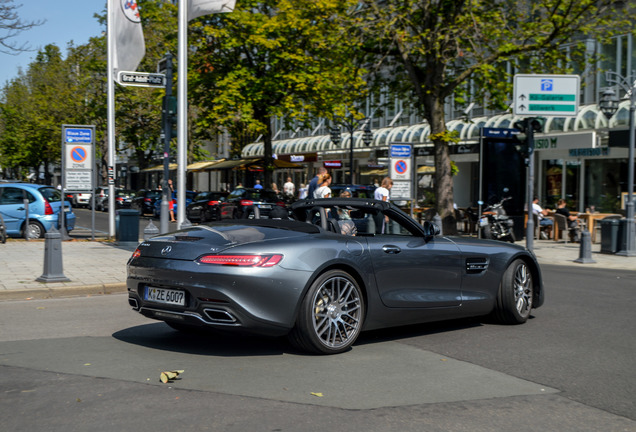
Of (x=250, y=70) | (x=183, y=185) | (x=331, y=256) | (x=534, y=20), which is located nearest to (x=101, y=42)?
(x=250, y=70)

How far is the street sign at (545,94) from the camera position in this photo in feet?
61.6

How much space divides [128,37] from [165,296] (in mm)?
13785

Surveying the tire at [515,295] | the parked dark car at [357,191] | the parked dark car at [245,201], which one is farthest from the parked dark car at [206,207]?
the tire at [515,295]

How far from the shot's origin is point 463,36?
22.1 m

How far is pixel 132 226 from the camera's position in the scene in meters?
17.8

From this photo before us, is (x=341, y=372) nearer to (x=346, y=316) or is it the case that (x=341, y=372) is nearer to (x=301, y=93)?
(x=346, y=316)

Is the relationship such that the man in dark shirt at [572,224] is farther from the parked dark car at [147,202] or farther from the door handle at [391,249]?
the parked dark car at [147,202]

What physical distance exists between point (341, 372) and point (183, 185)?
10.1m

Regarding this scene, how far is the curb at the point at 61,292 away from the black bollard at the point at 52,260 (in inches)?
25.0

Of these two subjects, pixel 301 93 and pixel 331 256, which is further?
pixel 301 93

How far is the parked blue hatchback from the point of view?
2058 cm

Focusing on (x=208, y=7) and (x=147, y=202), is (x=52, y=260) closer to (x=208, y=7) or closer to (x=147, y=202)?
(x=208, y=7)

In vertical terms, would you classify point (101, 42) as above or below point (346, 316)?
above

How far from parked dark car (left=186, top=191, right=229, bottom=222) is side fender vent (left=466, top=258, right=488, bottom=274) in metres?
24.3
